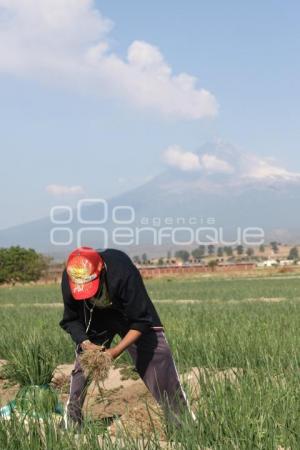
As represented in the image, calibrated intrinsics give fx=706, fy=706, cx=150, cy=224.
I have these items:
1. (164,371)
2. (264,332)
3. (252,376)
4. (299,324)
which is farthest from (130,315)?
(299,324)

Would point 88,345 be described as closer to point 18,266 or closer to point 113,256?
point 113,256

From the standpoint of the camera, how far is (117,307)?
13.4ft

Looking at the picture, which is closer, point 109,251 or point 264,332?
point 109,251

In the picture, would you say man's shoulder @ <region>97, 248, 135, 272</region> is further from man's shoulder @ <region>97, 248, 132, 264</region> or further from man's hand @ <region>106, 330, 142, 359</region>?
man's hand @ <region>106, 330, 142, 359</region>

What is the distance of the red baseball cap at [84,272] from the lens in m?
3.81

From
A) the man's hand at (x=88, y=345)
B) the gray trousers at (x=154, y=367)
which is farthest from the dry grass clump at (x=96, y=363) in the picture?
the gray trousers at (x=154, y=367)

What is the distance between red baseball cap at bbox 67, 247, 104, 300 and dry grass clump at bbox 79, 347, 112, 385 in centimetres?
36

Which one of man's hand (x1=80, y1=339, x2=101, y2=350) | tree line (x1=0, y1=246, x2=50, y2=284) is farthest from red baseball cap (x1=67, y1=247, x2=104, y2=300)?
tree line (x1=0, y1=246, x2=50, y2=284)

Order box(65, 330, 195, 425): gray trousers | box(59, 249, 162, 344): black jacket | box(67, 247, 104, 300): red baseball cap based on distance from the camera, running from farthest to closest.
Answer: box(65, 330, 195, 425): gray trousers → box(59, 249, 162, 344): black jacket → box(67, 247, 104, 300): red baseball cap

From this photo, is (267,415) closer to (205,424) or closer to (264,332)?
(205,424)

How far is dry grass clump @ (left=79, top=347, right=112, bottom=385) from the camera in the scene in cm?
397

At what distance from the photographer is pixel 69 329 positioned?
4293 millimetres

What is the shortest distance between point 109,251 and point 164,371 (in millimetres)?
802

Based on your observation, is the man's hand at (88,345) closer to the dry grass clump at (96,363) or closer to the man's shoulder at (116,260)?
the dry grass clump at (96,363)
